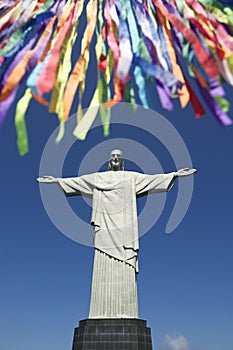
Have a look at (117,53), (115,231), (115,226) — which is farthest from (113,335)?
(117,53)

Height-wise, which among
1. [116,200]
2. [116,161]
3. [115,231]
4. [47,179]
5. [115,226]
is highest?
[116,161]

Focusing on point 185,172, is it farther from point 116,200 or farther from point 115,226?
point 115,226

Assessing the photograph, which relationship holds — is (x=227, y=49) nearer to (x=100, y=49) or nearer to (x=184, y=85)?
(x=184, y=85)

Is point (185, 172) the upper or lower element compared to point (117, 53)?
upper

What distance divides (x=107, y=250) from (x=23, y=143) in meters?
6.32

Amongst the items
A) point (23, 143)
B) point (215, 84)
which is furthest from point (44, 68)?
point (215, 84)

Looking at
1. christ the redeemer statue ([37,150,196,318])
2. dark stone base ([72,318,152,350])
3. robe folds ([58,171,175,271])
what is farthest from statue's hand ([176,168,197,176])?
dark stone base ([72,318,152,350])

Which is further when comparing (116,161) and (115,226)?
(116,161)

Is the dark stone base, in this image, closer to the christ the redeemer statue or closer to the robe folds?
the christ the redeemer statue

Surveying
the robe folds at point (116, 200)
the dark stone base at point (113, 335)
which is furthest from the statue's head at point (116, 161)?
the dark stone base at point (113, 335)

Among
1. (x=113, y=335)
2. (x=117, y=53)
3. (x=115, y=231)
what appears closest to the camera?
(x=117, y=53)

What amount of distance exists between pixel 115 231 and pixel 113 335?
244cm

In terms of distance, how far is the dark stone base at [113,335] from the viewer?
8.10 m

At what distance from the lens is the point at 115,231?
955 cm
